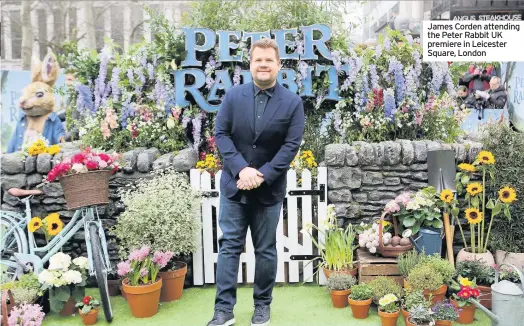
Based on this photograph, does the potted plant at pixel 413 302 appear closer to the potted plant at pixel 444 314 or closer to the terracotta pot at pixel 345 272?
the potted plant at pixel 444 314

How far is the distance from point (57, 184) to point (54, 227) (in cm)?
49

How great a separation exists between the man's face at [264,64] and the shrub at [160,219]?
147cm

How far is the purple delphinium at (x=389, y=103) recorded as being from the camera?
17.3ft

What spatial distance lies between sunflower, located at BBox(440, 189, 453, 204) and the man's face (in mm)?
1883

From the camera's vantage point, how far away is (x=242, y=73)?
18.2 feet

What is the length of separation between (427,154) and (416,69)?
1243 millimetres

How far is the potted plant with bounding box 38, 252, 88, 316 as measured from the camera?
13.2ft

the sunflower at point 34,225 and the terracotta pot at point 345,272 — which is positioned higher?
the sunflower at point 34,225

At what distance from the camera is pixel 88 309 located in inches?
156

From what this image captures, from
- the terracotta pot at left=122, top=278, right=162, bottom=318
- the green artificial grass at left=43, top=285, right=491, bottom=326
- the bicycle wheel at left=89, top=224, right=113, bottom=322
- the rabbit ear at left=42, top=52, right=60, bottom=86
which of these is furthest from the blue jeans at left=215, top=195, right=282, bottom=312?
the rabbit ear at left=42, top=52, right=60, bottom=86

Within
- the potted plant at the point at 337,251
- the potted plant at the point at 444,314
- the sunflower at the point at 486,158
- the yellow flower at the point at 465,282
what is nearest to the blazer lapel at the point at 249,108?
the potted plant at the point at 337,251

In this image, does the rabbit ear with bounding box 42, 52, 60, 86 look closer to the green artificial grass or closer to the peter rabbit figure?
the peter rabbit figure

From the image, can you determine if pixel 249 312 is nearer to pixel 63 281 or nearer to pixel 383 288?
pixel 383 288

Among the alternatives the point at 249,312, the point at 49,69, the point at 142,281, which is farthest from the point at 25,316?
the point at 49,69
